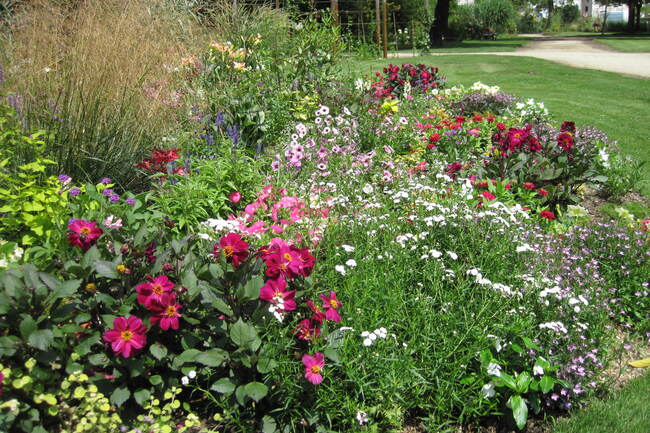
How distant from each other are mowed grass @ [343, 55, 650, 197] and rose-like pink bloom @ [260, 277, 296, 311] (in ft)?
14.1

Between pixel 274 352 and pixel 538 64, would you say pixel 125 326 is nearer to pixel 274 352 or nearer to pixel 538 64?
pixel 274 352

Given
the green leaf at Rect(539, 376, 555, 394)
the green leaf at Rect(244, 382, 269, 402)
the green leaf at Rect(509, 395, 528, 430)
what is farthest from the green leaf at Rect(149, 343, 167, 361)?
the green leaf at Rect(539, 376, 555, 394)

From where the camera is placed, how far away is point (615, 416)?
2.47 meters

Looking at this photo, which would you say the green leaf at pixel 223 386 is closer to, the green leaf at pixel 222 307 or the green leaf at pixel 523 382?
the green leaf at pixel 222 307

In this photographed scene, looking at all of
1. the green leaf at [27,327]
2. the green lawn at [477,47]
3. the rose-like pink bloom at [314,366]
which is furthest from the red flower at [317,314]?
the green lawn at [477,47]

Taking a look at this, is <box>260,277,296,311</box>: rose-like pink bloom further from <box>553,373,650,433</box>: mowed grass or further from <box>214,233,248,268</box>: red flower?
<box>553,373,650,433</box>: mowed grass

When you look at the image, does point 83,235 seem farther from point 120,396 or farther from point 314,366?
point 314,366

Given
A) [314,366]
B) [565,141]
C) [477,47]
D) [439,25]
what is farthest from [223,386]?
[439,25]

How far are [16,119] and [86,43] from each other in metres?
1.01

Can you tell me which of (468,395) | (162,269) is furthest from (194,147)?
(468,395)

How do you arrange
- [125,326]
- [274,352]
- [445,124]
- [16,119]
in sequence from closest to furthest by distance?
[125,326] → [274,352] → [16,119] → [445,124]

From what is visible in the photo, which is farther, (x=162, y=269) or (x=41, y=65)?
(x=41, y=65)

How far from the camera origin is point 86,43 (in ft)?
14.3

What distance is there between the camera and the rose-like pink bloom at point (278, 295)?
2141 mm
